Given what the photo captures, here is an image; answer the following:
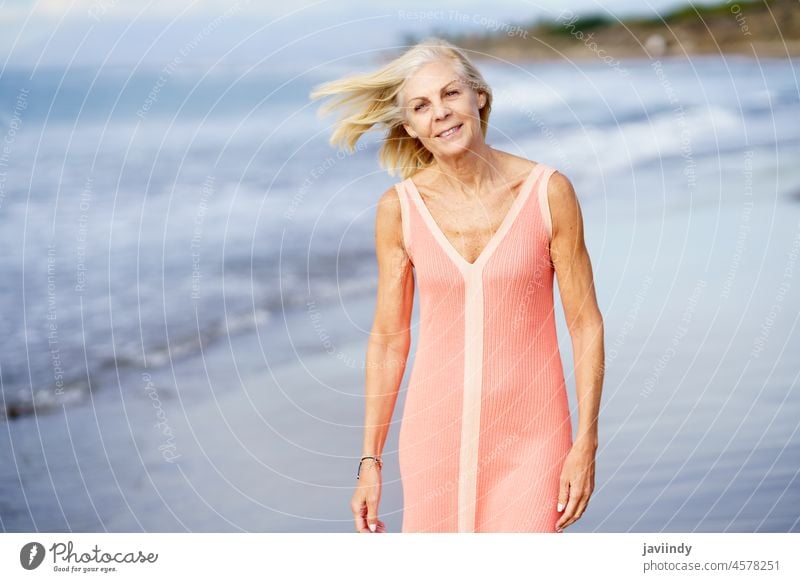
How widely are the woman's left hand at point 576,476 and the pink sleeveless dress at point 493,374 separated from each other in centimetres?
2

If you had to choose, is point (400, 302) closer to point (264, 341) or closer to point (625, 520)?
point (264, 341)

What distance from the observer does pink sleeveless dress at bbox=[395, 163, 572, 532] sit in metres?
3.04

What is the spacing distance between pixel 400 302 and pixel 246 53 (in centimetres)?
109

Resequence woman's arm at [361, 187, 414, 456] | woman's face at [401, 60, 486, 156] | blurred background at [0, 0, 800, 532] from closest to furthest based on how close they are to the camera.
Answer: woman's face at [401, 60, 486, 156]
woman's arm at [361, 187, 414, 456]
blurred background at [0, 0, 800, 532]

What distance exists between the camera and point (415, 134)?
3.12 m

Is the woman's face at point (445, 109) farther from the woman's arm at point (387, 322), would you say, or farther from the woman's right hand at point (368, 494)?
the woman's right hand at point (368, 494)

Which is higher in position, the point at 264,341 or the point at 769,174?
the point at 769,174

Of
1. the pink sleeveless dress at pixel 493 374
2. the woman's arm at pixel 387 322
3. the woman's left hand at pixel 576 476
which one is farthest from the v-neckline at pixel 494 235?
the woman's left hand at pixel 576 476

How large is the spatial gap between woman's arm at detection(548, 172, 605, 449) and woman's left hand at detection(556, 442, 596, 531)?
0.02 m

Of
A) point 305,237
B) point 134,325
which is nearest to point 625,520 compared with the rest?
point 305,237

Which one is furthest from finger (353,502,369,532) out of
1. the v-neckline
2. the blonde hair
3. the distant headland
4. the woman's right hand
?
the distant headland

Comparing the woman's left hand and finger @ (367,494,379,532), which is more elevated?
the woman's left hand

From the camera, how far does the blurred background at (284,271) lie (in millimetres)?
3799

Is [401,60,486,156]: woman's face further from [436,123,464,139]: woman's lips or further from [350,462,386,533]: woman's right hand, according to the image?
[350,462,386,533]: woman's right hand
